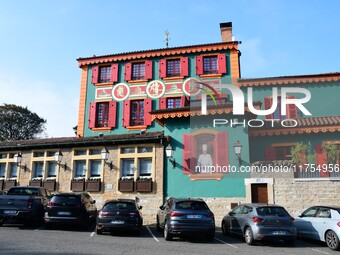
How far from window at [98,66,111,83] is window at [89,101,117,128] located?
2.04 metres

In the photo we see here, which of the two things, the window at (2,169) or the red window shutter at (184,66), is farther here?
the red window shutter at (184,66)

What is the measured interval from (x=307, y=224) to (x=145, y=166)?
9145 millimetres

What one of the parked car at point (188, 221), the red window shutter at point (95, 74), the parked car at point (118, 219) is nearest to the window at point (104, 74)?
the red window shutter at point (95, 74)

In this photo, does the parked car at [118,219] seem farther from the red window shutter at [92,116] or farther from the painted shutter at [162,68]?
the painted shutter at [162,68]

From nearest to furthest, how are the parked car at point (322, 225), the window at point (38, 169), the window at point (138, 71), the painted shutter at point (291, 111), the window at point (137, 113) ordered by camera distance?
the parked car at point (322, 225), the window at point (38, 169), the painted shutter at point (291, 111), the window at point (137, 113), the window at point (138, 71)

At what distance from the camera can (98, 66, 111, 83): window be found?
25578 mm

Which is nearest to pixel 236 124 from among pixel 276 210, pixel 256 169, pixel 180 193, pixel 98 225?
pixel 256 169

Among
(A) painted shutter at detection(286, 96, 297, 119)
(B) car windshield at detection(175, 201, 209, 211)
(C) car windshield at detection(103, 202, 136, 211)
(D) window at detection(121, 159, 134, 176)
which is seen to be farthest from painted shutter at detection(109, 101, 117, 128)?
(B) car windshield at detection(175, 201, 209, 211)

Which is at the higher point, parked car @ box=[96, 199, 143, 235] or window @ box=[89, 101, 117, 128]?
window @ box=[89, 101, 117, 128]

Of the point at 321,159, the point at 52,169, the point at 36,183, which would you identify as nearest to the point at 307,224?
the point at 321,159

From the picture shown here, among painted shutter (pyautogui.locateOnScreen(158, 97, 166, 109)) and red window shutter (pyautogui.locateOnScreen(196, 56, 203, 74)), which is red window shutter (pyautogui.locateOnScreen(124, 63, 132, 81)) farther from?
red window shutter (pyautogui.locateOnScreen(196, 56, 203, 74))

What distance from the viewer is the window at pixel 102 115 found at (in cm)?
2414

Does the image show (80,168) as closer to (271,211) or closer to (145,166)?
(145,166)

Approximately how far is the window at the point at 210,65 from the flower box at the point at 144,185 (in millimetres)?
10470
